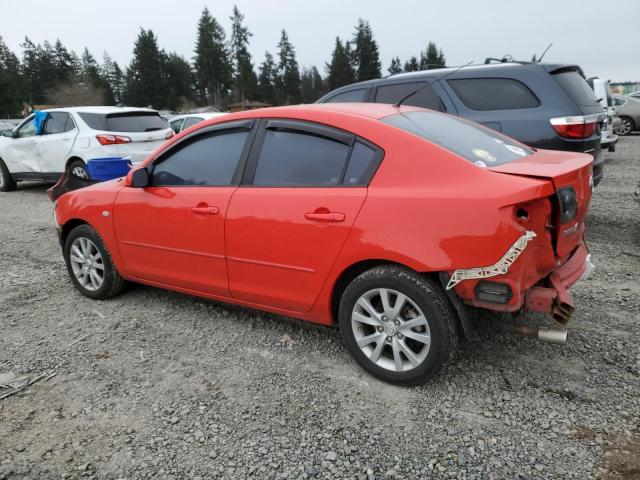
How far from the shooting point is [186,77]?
79.9 metres

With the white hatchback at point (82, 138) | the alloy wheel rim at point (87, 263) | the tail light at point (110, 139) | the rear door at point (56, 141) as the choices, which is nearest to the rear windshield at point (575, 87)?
the alloy wheel rim at point (87, 263)

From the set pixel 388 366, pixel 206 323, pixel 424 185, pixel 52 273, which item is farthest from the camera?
pixel 52 273

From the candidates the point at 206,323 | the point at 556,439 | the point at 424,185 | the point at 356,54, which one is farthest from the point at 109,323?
the point at 356,54

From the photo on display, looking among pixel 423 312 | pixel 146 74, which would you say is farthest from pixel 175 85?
pixel 423 312

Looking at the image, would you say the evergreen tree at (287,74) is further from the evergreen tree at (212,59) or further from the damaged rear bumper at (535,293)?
the damaged rear bumper at (535,293)

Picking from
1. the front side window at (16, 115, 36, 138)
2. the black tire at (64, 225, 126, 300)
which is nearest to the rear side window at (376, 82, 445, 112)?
the black tire at (64, 225, 126, 300)

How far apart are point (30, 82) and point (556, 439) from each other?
8246cm

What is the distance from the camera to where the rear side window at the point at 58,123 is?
9203 mm

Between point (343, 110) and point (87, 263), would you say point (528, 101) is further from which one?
point (87, 263)

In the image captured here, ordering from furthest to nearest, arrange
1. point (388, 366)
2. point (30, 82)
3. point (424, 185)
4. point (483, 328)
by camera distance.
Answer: point (30, 82)
point (483, 328)
point (388, 366)
point (424, 185)

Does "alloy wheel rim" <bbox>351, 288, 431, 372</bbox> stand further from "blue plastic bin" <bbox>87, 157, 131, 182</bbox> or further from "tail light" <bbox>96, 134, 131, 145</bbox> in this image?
"tail light" <bbox>96, 134, 131, 145</bbox>

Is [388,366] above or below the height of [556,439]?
above

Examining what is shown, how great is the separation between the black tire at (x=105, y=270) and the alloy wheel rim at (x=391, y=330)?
2.40 metres

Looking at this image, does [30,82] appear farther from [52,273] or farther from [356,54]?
[52,273]
